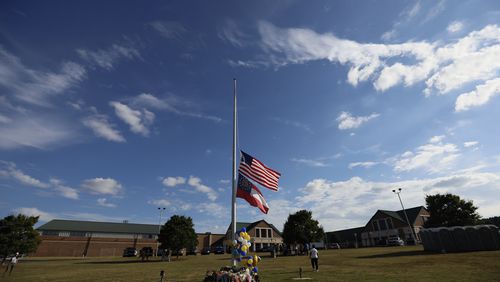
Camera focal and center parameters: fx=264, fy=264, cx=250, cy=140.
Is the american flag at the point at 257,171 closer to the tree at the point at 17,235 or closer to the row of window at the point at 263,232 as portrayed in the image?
the tree at the point at 17,235

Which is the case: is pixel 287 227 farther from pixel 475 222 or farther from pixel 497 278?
pixel 497 278

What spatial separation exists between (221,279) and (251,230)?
67.7 meters

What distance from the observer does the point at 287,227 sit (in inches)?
1855

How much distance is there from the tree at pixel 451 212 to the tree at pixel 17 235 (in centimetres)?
5682

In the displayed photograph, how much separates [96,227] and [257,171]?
255 feet

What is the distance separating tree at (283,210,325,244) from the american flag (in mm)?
33672

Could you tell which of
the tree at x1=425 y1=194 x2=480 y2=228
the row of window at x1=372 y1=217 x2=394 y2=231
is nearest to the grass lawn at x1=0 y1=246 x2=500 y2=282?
the tree at x1=425 y1=194 x2=480 y2=228

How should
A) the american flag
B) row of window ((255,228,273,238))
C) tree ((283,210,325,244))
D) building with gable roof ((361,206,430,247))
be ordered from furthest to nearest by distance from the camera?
row of window ((255,228,273,238)) → building with gable roof ((361,206,430,247)) → tree ((283,210,325,244)) → the american flag

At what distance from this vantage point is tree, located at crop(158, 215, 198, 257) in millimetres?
38031

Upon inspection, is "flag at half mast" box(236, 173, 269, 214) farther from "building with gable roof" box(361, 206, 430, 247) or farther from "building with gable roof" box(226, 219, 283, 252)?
"building with gable roof" box(226, 219, 283, 252)

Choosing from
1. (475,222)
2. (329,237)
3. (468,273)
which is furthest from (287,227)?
(329,237)

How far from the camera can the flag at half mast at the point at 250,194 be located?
13570 mm

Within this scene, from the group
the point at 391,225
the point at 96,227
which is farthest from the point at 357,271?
the point at 96,227

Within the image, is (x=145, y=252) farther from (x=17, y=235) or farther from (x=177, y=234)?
(x=17, y=235)
